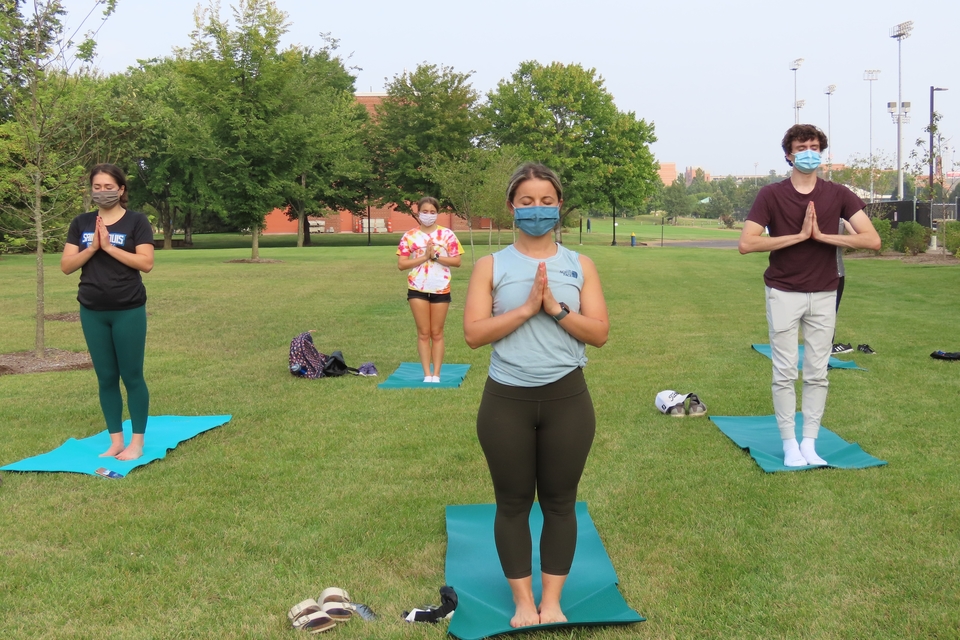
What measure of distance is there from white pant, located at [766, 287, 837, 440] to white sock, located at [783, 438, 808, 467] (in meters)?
0.06

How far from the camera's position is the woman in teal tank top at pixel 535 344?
3346 millimetres

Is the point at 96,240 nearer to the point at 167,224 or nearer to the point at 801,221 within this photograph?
the point at 801,221

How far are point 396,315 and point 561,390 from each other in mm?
12513

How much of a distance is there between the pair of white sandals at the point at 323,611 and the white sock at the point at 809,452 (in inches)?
138

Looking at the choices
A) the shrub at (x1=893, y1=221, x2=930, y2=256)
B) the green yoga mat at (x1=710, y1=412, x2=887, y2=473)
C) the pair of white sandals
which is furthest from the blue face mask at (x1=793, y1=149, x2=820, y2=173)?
the shrub at (x1=893, y1=221, x2=930, y2=256)

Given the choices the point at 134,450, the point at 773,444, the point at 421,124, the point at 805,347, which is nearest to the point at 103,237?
the point at 134,450

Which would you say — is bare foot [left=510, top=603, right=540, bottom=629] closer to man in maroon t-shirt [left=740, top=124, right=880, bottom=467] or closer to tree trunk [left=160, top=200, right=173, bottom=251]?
man in maroon t-shirt [left=740, top=124, right=880, bottom=467]

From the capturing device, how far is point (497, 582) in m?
4.11

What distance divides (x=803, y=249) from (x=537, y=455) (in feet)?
10.1

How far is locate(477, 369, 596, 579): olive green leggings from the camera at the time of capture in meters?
3.38

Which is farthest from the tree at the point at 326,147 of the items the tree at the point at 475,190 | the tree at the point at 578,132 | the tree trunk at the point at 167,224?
the tree at the point at 578,132

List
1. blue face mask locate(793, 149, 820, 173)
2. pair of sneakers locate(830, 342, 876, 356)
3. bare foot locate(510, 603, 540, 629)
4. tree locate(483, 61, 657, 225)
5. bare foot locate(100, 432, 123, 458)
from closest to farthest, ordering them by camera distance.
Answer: bare foot locate(510, 603, 540, 629), blue face mask locate(793, 149, 820, 173), bare foot locate(100, 432, 123, 458), pair of sneakers locate(830, 342, 876, 356), tree locate(483, 61, 657, 225)

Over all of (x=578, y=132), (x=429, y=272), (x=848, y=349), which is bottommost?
(x=848, y=349)

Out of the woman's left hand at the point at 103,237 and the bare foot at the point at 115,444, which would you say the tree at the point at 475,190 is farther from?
the woman's left hand at the point at 103,237
